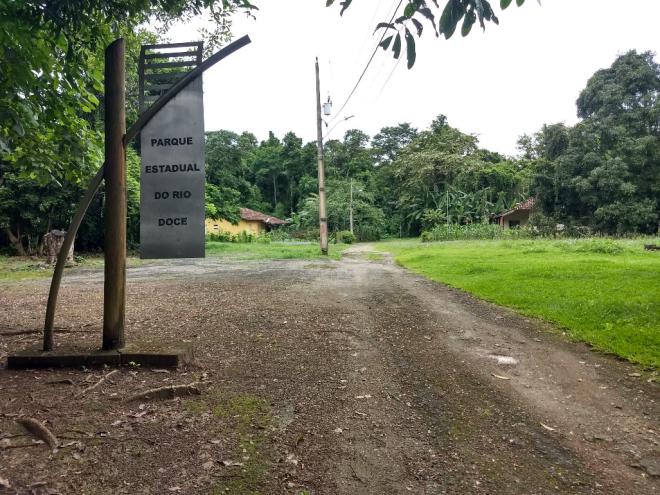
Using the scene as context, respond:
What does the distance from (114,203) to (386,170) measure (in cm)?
5178

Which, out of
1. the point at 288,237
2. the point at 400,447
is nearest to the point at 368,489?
the point at 400,447

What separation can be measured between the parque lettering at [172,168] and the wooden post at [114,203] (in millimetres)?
230

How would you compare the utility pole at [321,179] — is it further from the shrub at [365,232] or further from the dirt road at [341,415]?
the shrub at [365,232]

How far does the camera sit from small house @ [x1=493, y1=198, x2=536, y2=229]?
1526 inches

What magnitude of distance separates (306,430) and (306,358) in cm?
156

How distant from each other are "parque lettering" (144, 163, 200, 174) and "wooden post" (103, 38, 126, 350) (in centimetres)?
23

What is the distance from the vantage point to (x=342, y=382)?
3932mm

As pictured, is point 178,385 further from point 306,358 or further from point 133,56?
point 133,56

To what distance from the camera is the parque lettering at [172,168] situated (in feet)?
13.3

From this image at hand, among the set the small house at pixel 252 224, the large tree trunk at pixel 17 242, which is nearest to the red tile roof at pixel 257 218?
the small house at pixel 252 224

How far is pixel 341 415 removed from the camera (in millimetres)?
3279

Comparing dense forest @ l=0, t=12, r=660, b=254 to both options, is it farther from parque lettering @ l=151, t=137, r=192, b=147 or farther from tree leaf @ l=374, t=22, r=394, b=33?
tree leaf @ l=374, t=22, r=394, b=33

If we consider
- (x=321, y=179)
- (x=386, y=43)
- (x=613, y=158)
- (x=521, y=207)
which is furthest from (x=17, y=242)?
(x=521, y=207)

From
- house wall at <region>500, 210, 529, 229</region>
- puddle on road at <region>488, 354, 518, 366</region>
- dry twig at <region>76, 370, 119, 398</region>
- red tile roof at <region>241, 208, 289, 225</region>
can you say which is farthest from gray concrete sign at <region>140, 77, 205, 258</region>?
red tile roof at <region>241, 208, 289, 225</region>
